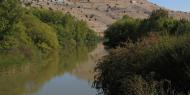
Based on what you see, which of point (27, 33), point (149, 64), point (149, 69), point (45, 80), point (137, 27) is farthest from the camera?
point (137, 27)

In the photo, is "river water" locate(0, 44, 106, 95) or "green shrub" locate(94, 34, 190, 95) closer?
"green shrub" locate(94, 34, 190, 95)

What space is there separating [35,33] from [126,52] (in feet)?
187

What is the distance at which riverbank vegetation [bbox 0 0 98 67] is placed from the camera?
6631cm

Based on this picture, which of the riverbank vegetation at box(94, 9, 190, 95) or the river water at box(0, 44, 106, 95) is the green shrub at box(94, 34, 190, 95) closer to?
the riverbank vegetation at box(94, 9, 190, 95)

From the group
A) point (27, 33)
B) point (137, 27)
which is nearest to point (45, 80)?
point (27, 33)

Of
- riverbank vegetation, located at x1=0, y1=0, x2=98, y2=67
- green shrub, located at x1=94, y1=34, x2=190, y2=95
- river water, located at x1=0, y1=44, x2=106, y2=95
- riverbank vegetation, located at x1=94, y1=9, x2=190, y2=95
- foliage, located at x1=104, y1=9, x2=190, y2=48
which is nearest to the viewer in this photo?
riverbank vegetation, located at x1=94, y1=9, x2=190, y2=95

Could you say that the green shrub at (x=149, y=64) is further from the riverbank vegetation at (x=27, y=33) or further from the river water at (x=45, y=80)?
the riverbank vegetation at (x=27, y=33)

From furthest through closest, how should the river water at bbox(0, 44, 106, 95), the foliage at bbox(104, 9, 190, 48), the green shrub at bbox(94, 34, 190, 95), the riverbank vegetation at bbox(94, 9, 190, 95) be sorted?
the foliage at bbox(104, 9, 190, 48) → the river water at bbox(0, 44, 106, 95) → the green shrub at bbox(94, 34, 190, 95) → the riverbank vegetation at bbox(94, 9, 190, 95)

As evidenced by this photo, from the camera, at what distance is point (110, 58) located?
30328 mm

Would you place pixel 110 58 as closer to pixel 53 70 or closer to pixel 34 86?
pixel 34 86

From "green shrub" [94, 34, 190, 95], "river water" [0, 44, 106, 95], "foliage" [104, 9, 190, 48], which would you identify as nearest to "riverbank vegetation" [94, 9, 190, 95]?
"green shrub" [94, 34, 190, 95]

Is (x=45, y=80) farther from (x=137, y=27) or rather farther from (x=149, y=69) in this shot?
(x=137, y=27)

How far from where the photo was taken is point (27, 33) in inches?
3204

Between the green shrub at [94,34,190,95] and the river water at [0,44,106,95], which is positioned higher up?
the green shrub at [94,34,190,95]
